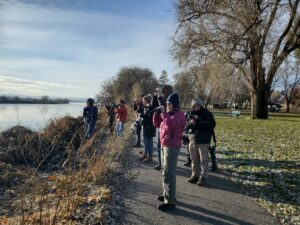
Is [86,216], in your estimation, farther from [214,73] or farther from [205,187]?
[214,73]

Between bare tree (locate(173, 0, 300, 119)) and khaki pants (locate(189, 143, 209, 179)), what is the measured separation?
18239 millimetres

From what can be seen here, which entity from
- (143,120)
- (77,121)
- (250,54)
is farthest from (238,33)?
(143,120)

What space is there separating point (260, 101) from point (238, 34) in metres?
8.69

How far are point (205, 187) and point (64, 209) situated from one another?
342 cm

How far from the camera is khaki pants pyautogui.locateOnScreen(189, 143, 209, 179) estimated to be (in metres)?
8.18

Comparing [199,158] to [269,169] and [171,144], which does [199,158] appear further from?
[269,169]

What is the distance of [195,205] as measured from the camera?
6672 mm

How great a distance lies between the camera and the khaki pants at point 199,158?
8180 millimetres

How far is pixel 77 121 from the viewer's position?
74.5ft

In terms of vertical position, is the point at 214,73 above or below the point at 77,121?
above

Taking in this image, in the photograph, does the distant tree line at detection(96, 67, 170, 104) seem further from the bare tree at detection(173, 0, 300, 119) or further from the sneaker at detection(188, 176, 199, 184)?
the sneaker at detection(188, 176, 199, 184)

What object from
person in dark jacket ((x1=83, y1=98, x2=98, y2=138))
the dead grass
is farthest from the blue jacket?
the dead grass

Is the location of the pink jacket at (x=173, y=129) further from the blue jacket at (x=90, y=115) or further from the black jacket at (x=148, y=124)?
the blue jacket at (x=90, y=115)

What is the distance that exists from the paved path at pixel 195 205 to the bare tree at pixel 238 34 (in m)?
18.6
